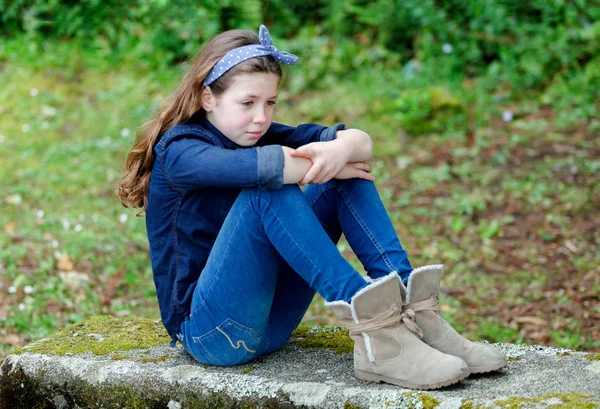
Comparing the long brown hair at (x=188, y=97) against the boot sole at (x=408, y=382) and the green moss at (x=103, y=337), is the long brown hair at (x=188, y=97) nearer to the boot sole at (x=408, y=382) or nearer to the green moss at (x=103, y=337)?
the green moss at (x=103, y=337)

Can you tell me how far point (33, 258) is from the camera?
15.4 feet

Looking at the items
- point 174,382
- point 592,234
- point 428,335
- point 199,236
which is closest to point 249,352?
point 174,382

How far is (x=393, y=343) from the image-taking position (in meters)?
2.32

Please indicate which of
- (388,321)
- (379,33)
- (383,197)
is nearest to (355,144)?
(388,321)

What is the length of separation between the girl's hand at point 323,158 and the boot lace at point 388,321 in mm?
492

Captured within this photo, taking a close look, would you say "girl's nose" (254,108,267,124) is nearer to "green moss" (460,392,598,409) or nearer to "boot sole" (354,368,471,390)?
"boot sole" (354,368,471,390)

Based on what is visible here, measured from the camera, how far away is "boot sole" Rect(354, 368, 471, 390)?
2.27 meters

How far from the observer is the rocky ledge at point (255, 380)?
2.24 metres

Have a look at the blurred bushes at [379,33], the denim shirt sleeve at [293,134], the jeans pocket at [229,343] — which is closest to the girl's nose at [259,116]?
the denim shirt sleeve at [293,134]

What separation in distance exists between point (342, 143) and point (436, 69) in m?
4.94

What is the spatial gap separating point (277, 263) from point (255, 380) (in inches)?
15.4

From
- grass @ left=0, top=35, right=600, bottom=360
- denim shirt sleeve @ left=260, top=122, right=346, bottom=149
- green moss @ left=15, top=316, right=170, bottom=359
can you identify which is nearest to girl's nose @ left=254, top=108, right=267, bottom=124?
denim shirt sleeve @ left=260, top=122, right=346, bottom=149

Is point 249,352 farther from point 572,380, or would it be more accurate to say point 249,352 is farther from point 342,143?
point 572,380

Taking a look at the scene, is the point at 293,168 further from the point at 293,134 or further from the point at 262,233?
the point at 293,134
